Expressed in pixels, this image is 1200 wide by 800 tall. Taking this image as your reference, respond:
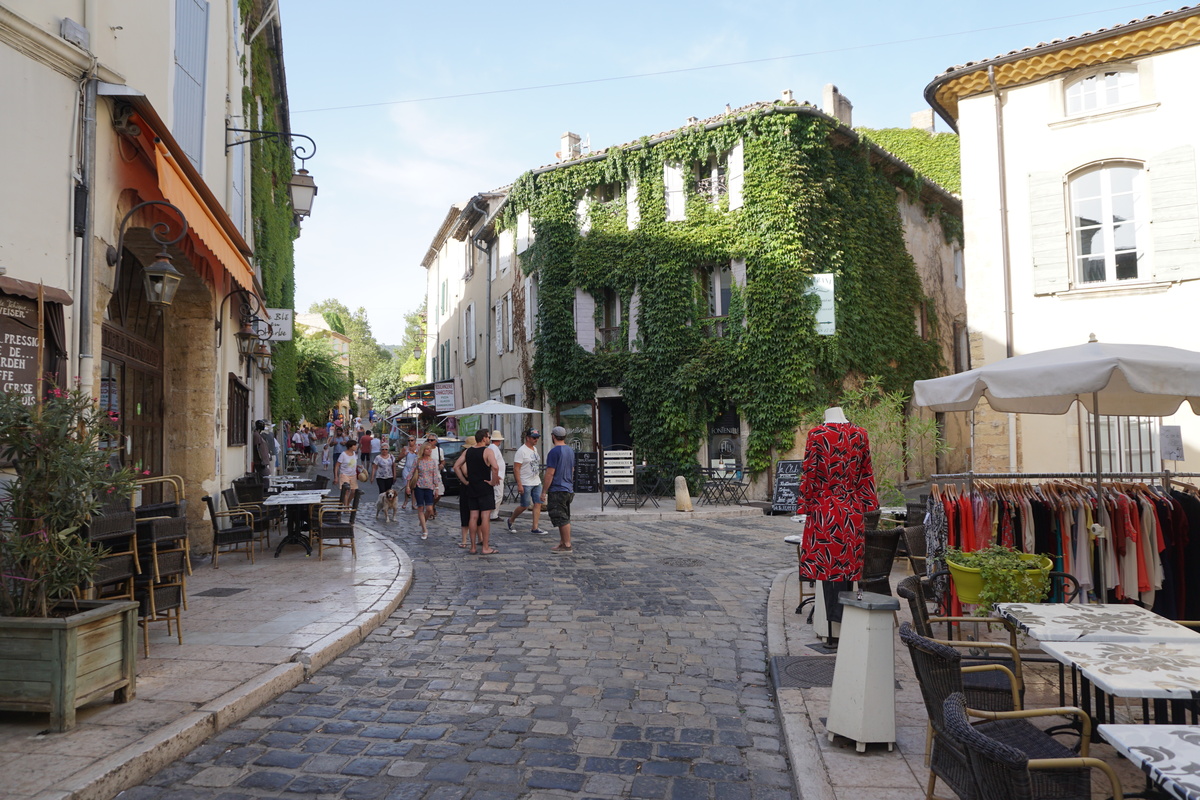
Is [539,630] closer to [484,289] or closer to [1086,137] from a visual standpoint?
[1086,137]

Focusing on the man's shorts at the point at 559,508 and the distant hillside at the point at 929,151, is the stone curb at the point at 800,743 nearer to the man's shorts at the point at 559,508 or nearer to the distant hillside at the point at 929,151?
the man's shorts at the point at 559,508

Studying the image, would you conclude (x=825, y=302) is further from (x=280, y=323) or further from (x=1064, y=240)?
(x=280, y=323)

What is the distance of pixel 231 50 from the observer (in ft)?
41.5

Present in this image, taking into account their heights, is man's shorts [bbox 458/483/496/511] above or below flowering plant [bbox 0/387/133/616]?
below

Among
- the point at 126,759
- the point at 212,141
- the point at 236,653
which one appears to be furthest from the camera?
the point at 212,141

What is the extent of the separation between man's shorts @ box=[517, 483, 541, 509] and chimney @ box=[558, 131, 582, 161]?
12730mm

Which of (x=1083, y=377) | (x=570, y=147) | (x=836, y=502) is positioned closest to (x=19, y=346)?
(x=836, y=502)

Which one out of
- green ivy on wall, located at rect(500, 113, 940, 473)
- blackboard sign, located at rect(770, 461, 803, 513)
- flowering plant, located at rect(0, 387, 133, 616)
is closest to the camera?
flowering plant, located at rect(0, 387, 133, 616)

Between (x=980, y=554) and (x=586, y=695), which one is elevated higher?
(x=980, y=554)

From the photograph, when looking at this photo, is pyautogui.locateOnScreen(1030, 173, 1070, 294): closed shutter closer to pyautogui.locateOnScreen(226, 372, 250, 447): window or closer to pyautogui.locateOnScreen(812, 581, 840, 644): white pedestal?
pyautogui.locateOnScreen(812, 581, 840, 644): white pedestal

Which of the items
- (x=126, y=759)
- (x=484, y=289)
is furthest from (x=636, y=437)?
(x=126, y=759)

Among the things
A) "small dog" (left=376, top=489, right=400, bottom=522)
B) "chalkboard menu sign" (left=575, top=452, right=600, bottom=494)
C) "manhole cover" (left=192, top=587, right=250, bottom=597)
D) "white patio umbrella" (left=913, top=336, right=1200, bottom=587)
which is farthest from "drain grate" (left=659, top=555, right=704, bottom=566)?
"chalkboard menu sign" (left=575, top=452, right=600, bottom=494)

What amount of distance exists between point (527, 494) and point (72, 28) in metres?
9.04

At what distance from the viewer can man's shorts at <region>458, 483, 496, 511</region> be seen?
10.8 m
